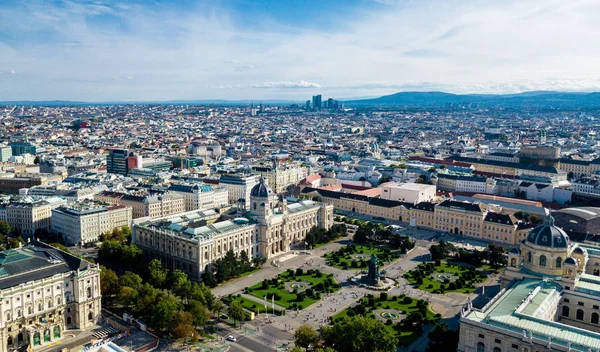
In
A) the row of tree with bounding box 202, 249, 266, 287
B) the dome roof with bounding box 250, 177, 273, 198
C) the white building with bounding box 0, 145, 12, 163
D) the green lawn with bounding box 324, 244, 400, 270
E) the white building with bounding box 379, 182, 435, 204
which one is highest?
the dome roof with bounding box 250, 177, 273, 198

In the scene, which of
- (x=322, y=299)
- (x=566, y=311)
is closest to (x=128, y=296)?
(x=322, y=299)

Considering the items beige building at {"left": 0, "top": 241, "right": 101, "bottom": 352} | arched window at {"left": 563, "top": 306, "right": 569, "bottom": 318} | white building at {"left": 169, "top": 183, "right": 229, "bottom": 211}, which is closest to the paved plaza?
arched window at {"left": 563, "top": 306, "right": 569, "bottom": 318}

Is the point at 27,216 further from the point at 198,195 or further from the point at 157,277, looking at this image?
the point at 157,277

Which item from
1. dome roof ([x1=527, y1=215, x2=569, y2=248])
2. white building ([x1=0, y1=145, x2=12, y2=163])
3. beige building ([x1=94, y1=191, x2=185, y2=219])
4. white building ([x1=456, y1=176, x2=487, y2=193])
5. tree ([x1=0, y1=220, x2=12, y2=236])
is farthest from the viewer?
white building ([x1=0, y1=145, x2=12, y2=163])

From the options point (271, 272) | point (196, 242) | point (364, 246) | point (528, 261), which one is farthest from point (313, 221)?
point (528, 261)

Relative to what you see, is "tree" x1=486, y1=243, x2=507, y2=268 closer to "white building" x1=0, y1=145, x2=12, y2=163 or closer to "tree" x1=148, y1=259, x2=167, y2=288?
"tree" x1=148, y1=259, x2=167, y2=288
